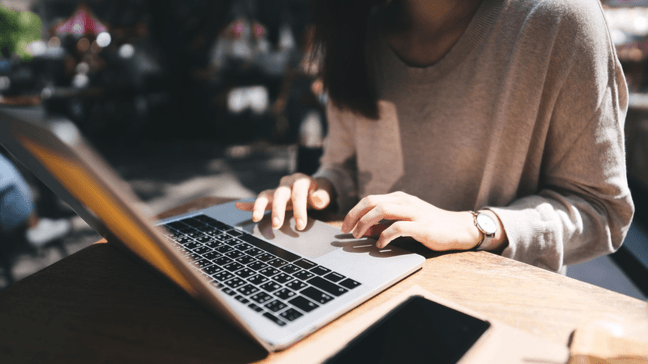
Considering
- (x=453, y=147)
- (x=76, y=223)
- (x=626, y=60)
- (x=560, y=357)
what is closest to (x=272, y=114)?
(x=76, y=223)

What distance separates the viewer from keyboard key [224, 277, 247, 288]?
15.0 inches

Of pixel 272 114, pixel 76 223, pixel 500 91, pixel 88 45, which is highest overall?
pixel 88 45

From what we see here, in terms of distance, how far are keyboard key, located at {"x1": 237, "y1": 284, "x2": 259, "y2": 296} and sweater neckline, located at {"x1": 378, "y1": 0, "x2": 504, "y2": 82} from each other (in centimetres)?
60

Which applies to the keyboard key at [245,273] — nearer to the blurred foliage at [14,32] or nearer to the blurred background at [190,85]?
the blurred background at [190,85]

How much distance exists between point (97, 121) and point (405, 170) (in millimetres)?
4400

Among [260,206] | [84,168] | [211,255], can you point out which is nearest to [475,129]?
[260,206]

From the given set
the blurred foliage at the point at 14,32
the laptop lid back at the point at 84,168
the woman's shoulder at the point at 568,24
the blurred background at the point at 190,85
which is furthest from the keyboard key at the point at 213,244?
the blurred foliage at the point at 14,32

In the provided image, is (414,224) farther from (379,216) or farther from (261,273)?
(261,273)

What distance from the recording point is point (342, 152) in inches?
37.3

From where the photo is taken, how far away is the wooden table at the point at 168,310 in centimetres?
31

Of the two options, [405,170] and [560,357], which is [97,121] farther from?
[560,357]

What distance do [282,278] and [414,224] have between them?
193mm

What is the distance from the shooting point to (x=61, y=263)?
466 millimetres

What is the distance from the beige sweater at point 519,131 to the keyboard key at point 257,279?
0.36 meters
